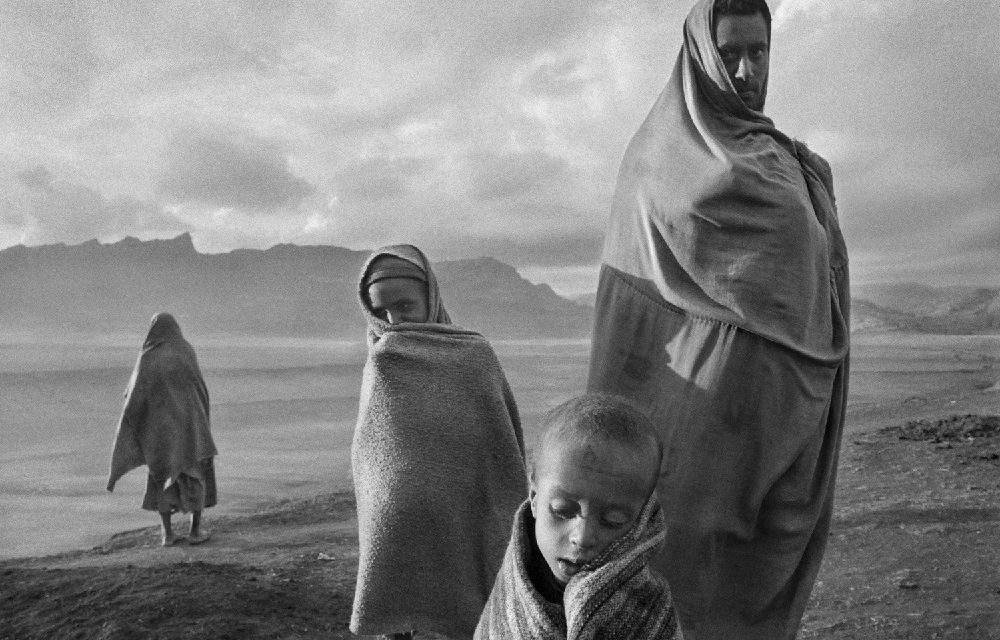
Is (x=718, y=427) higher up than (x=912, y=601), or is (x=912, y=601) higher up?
(x=718, y=427)

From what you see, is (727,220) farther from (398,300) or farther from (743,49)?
(398,300)

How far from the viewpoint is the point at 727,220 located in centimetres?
227

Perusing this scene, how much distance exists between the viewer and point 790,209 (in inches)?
89.9

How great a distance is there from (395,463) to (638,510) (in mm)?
1820

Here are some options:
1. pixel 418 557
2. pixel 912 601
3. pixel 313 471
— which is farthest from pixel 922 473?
pixel 313 471

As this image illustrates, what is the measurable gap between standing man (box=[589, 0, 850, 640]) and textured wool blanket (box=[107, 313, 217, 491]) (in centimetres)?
688

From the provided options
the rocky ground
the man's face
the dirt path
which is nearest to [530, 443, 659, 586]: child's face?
the man's face

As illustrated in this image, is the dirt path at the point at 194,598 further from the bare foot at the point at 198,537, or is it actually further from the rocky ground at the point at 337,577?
the bare foot at the point at 198,537

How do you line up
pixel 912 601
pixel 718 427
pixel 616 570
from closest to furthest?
1. pixel 616 570
2. pixel 718 427
3. pixel 912 601

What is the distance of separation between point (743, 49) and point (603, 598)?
1.63m

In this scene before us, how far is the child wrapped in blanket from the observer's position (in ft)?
10.6

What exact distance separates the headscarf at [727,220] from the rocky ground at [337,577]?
8.47 feet

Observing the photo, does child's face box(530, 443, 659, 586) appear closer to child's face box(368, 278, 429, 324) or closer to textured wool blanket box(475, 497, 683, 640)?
textured wool blanket box(475, 497, 683, 640)

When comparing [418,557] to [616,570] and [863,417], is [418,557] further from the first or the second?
[863,417]
